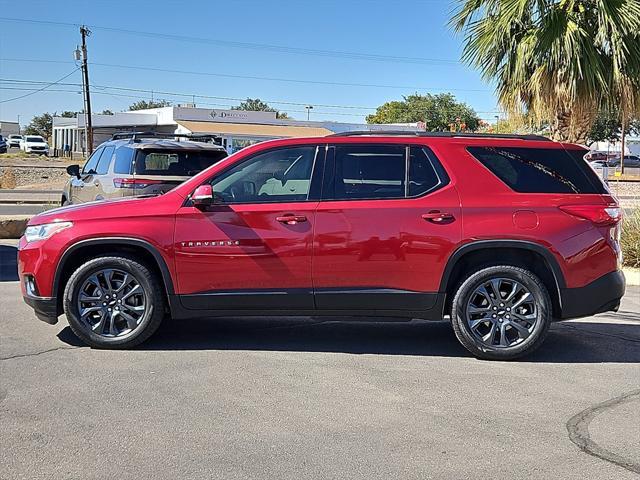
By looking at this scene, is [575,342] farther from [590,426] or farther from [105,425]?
[105,425]

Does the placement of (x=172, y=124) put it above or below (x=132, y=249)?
above

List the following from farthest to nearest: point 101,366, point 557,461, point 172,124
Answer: point 172,124 < point 101,366 < point 557,461

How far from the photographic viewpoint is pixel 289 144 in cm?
635

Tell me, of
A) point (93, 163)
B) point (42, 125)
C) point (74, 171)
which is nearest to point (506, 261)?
point (93, 163)

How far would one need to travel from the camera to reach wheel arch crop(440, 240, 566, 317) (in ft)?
19.8

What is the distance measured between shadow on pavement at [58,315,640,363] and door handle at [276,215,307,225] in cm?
114

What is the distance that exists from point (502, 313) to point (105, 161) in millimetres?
7763

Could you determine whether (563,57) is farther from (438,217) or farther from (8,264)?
(8,264)

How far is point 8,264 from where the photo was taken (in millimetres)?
10906

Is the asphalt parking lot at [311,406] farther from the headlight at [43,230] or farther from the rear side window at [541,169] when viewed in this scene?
the rear side window at [541,169]

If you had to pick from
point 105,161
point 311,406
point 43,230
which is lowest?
point 311,406

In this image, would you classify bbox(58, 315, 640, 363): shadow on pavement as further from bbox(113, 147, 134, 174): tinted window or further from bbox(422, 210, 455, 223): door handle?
bbox(113, 147, 134, 174): tinted window

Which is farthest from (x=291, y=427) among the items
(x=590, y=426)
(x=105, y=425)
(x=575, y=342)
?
(x=575, y=342)

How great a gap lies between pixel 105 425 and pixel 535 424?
107 inches
